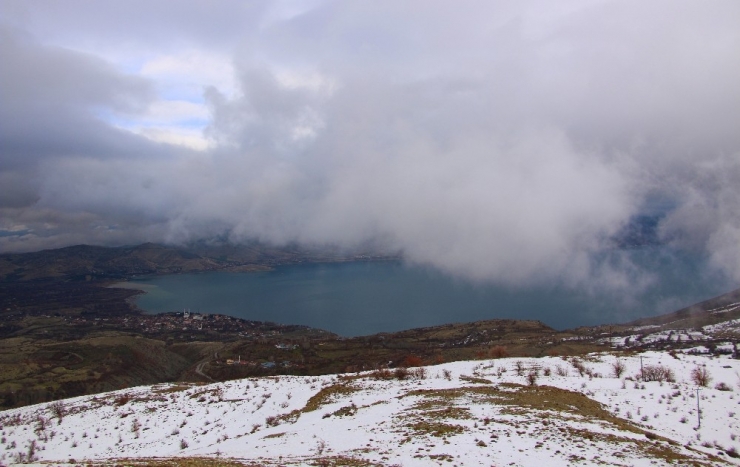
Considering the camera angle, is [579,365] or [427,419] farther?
[579,365]

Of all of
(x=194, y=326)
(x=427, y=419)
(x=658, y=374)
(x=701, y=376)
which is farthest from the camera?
(x=194, y=326)

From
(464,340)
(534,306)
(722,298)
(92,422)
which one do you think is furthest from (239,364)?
(722,298)

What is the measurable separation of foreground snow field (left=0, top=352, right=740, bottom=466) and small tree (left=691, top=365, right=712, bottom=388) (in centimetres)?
21

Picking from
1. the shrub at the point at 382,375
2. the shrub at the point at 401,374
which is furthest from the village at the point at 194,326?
the shrub at the point at 401,374

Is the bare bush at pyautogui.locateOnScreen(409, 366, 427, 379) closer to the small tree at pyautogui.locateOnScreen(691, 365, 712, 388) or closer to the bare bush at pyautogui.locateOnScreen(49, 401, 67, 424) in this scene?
the small tree at pyautogui.locateOnScreen(691, 365, 712, 388)

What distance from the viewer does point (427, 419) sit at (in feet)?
45.4

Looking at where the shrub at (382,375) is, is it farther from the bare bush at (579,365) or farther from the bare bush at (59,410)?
the bare bush at (59,410)

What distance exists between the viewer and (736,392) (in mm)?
15781

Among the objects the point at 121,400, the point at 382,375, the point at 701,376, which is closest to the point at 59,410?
the point at 121,400

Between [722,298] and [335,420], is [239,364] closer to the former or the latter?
[335,420]

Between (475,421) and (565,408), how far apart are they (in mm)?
3791

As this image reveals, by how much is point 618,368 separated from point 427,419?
1247 centimetres

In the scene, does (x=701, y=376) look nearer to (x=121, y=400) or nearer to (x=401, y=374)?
(x=401, y=374)

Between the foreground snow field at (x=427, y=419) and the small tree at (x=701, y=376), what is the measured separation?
21 centimetres
